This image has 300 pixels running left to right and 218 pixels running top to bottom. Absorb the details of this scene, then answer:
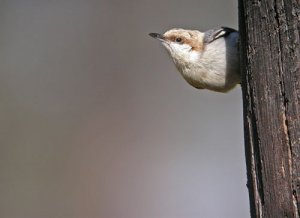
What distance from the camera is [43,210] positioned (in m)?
6.04

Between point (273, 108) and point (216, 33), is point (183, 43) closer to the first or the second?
point (216, 33)

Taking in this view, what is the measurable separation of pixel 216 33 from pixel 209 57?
0.14 metres

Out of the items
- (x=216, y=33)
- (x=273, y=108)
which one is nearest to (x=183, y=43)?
(x=216, y=33)

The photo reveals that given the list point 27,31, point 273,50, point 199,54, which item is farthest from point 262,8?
point 27,31

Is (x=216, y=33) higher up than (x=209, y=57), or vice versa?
(x=216, y=33)

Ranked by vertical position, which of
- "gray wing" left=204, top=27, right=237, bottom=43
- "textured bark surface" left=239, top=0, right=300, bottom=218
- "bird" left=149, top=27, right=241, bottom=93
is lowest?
"textured bark surface" left=239, top=0, right=300, bottom=218

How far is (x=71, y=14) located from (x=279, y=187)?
5.02 meters

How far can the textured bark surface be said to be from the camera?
200cm

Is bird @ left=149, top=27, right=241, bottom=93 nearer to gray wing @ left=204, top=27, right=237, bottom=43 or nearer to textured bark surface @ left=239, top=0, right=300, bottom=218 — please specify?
gray wing @ left=204, top=27, right=237, bottom=43

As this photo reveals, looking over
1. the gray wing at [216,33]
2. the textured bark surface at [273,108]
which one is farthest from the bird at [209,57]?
the textured bark surface at [273,108]

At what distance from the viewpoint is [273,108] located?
2.03m

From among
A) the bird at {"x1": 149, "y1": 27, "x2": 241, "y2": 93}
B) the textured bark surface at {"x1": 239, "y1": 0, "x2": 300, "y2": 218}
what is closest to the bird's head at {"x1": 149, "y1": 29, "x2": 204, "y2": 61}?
the bird at {"x1": 149, "y1": 27, "x2": 241, "y2": 93}

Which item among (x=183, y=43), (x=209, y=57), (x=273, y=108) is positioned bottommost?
(x=273, y=108)

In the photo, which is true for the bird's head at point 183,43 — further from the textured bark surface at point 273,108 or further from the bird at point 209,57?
the textured bark surface at point 273,108
